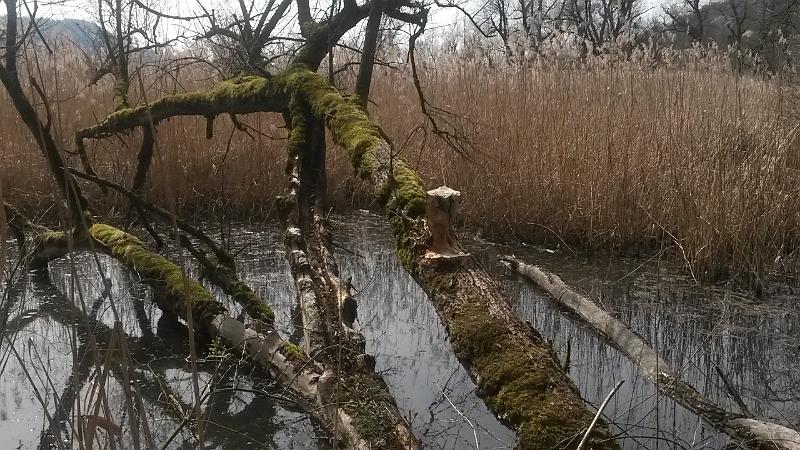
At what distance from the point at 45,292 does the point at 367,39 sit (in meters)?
1.90

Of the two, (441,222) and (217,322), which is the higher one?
(441,222)

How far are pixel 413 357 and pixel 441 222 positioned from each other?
80cm

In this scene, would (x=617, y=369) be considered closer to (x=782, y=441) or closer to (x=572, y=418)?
(x=782, y=441)

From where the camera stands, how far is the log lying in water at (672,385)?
1.64 meters

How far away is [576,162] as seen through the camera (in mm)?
4109

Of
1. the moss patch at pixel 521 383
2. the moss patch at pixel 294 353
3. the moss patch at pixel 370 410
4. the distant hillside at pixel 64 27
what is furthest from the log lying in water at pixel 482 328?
the distant hillside at pixel 64 27

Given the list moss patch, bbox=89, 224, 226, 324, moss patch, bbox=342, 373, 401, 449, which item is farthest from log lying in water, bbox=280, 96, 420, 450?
moss patch, bbox=89, 224, 226, 324

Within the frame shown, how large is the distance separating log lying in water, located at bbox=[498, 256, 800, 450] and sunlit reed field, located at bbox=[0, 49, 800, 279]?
88 centimetres

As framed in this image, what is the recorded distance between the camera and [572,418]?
4.71ft

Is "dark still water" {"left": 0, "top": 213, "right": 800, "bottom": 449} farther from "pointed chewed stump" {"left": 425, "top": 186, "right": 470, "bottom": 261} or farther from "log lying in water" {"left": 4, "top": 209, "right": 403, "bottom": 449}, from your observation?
"pointed chewed stump" {"left": 425, "top": 186, "right": 470, "bottom": 261}

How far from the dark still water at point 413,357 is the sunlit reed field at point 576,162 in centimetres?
27

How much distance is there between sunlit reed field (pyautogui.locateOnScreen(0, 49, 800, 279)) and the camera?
3.47m

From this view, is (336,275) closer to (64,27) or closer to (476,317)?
(476,317)

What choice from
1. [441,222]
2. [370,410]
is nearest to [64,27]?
[441,222]
